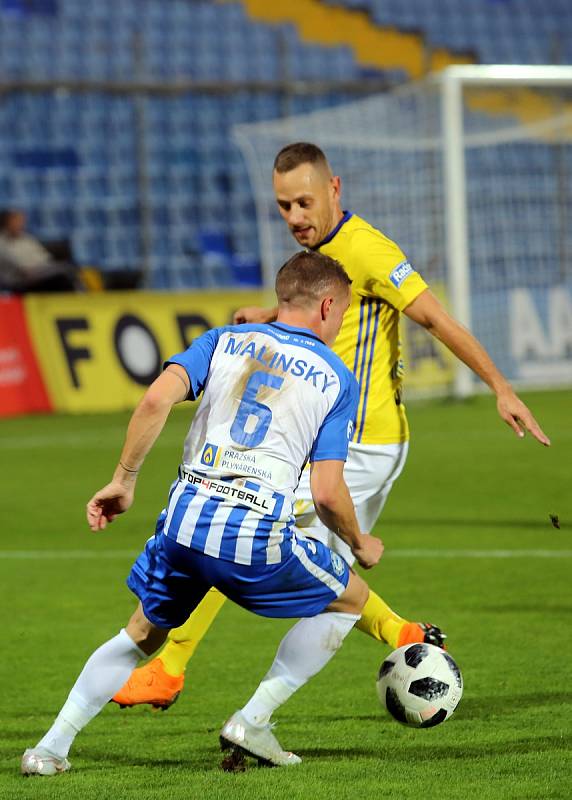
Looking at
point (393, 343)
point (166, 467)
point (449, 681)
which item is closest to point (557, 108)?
point (166, 467)

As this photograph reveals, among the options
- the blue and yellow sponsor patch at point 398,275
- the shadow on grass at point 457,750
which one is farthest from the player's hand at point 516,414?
the shadow on grass at point 457,750

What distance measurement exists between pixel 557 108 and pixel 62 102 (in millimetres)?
7095

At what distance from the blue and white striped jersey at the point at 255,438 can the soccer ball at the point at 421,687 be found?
2.50ft

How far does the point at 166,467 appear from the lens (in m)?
11.9

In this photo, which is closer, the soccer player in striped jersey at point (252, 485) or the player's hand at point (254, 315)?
the soccer player in striped jersey at point (252, 485)

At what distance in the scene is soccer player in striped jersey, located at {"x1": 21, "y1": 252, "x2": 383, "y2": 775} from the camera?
3949 mm

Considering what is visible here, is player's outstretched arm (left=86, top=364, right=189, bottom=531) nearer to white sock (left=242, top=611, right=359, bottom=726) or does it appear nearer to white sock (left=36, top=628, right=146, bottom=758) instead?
white sock (left=36, top=628, right=146, bottom=758)

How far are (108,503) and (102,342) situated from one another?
38.3 ft

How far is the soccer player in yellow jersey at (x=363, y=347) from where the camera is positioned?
16.2 feet

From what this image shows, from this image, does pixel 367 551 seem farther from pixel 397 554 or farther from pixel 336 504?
pixel 397 554

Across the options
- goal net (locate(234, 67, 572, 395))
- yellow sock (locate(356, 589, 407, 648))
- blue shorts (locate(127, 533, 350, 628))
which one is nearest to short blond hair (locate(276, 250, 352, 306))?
blue shorts (locate(127, 533, 350, 628))

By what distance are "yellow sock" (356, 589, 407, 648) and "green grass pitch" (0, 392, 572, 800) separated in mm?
236

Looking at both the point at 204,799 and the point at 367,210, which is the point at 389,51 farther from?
the point at 204,799

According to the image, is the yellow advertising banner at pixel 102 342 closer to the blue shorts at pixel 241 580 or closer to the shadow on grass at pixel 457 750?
the shadow on grass at pixel 457 750
